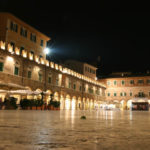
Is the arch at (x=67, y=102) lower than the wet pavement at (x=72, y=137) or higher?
higher

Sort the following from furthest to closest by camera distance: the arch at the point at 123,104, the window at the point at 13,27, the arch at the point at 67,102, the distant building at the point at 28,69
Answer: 1. the arch at the point at 123,104
2. the arch at the point at 67,102
3. the window at the point at 13,27
4. the distant building at the point at 28,69

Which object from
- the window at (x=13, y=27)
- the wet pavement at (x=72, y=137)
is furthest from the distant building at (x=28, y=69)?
the wet pavement at (x=72, y=137)

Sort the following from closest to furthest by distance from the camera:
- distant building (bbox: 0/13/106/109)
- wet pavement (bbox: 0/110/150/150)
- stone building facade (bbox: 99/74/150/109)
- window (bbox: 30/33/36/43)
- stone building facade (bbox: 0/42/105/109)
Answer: wet pavement (bbox: 0/110/150/150)
distant building (bbox: 0/13/106/109)
stone building facade (bbox: 0/42/105/109)
window (bbox: 30/33/36/43)
stone building facade (bbox: 99/74/150/109)

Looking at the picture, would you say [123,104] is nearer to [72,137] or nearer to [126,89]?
[126,89]

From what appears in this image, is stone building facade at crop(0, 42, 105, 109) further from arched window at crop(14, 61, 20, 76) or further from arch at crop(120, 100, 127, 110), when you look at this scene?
arch at crop(120, 100, 127, 110)

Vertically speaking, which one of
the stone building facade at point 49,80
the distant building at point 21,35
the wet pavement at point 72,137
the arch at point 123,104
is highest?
the distant building at point 21,35

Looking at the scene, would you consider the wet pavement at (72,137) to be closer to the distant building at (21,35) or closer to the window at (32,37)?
the distant building at (21,35)

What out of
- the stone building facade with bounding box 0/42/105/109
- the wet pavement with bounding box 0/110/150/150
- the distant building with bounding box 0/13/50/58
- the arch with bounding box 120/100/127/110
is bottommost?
the wet pavement with bounding box 0/110/150/150

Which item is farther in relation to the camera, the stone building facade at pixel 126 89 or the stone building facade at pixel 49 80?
the stone building facade at pixel 126 89

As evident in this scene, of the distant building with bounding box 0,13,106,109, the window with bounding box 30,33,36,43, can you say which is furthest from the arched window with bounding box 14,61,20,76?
the window with bounding box 30,33,36,43

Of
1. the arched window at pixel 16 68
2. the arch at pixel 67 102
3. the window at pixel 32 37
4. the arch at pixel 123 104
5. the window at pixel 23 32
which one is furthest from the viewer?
the arch at pixel 123 104

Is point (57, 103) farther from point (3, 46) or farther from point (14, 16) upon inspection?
point (14, 16)

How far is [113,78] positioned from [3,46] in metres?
46.1

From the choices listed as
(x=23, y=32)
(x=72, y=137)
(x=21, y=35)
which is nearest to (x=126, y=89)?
(x=23, y=32)
